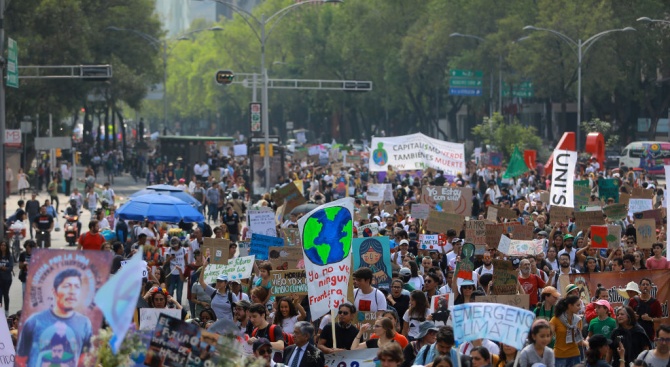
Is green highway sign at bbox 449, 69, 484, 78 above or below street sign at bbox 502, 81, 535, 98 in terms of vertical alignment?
above

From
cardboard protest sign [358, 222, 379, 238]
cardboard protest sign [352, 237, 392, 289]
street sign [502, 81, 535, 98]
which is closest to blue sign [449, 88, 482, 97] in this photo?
street sign [502, 81, 535, 98]

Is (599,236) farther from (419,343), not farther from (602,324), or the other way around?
(419,343)

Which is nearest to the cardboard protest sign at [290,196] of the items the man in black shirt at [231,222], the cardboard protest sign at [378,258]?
the man in black shirt at [231,222]

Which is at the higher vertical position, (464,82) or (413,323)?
(464,82)

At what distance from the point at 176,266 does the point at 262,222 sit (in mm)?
3962

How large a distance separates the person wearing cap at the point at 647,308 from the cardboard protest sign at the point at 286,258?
4.16 meters

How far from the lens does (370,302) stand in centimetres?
1233

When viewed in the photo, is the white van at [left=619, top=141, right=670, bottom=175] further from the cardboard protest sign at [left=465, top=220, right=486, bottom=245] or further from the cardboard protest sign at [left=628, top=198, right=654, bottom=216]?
the cardboard protest sign at [left=465, top=220, right=486, bottom=245]

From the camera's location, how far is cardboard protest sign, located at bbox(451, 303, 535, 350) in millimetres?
9102

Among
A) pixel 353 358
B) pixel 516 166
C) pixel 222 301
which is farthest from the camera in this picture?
pixel 516 166

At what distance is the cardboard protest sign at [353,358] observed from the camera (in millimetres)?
10445

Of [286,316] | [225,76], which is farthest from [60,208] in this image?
[286,316]

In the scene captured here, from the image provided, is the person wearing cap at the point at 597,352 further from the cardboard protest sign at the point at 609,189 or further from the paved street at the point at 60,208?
the cardboard protest sign at the point at 609,189

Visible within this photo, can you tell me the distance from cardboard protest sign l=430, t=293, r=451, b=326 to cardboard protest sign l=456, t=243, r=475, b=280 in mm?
2472
